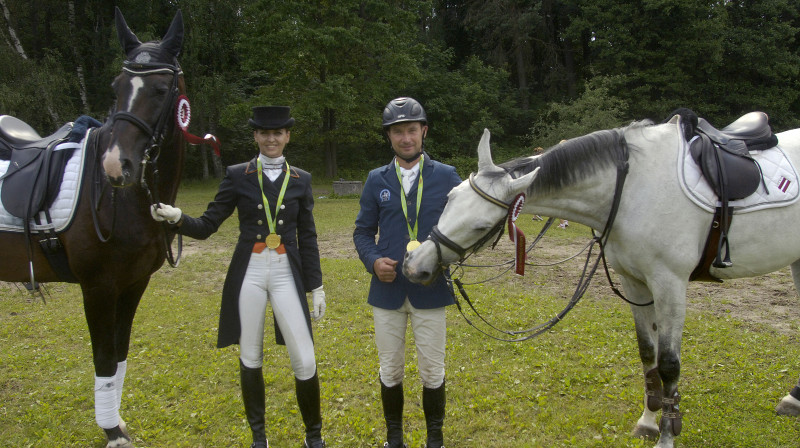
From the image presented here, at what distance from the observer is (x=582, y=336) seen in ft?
17.3

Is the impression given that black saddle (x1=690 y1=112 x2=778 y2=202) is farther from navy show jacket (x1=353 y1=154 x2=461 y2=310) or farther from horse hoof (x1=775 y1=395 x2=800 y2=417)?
horse hoof (x1=775 y1=395 x2=800 y2=417)

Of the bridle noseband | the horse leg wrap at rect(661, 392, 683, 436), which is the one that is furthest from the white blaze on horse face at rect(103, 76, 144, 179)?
the horse leg wrap at rect(661, 392, 683, 436)

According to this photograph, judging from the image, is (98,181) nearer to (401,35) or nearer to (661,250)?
(661,250)

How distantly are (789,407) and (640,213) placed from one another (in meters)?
2.23

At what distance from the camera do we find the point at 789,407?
3.70m

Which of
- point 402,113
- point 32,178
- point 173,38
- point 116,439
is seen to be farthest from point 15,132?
point 402,113

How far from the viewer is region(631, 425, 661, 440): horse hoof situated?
3.40 metres

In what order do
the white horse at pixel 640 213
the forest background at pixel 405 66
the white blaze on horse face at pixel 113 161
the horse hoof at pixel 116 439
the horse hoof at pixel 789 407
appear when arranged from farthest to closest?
the forest background at pixel 405 66 < the horse hoof at pixel 789 407 < the horse hoof at pixel 116 439 < the white horse at pixel 640 213 < the white blaze on horse face at pixel 113 161

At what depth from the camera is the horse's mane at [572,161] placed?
9.17 ft

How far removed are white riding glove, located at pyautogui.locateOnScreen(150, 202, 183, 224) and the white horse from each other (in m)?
1.31

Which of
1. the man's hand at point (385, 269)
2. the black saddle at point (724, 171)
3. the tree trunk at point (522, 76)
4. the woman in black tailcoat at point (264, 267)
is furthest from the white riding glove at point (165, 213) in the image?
the tree trunk at point (522, 76)

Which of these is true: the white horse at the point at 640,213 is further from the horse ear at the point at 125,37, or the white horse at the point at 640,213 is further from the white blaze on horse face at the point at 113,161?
the horse ear at the point at 125,37

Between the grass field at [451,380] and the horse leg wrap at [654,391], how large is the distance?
0.26 metres

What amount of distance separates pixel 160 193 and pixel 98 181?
Result: 14.2 inches
